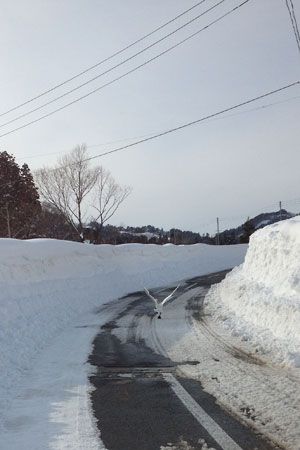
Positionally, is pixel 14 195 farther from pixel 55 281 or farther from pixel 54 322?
pixel 54 322

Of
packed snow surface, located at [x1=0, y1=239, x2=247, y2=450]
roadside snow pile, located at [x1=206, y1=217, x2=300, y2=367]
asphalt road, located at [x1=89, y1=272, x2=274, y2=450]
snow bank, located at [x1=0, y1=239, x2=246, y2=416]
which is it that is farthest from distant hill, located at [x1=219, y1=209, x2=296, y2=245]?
asphalt road, located at [x1=89, y1=272, x2=274, y2=450]

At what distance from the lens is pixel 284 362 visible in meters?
8.18

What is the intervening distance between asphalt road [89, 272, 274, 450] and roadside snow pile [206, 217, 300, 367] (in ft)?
3.29

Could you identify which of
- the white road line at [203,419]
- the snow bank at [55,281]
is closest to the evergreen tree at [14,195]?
the snow bank at [55,281]

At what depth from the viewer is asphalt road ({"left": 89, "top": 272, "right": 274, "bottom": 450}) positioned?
520cm

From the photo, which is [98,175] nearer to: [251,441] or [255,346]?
[255,346]

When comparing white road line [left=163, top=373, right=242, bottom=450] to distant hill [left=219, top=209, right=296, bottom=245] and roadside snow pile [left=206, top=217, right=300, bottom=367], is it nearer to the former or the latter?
roadside snow pile [left=206, top=217, right=300, bottom=367]

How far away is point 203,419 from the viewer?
5.88 meters

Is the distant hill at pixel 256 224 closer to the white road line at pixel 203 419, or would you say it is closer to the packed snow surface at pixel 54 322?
the packed snow surface at pixel 54 322

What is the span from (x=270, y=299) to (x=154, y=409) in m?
5.43

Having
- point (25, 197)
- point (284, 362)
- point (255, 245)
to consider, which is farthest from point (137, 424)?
point (25, 197)

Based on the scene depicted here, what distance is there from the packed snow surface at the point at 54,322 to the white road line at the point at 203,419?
1.18m

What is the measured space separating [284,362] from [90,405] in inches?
128

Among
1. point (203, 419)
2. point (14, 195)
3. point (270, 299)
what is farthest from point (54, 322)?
point (14, 195)
